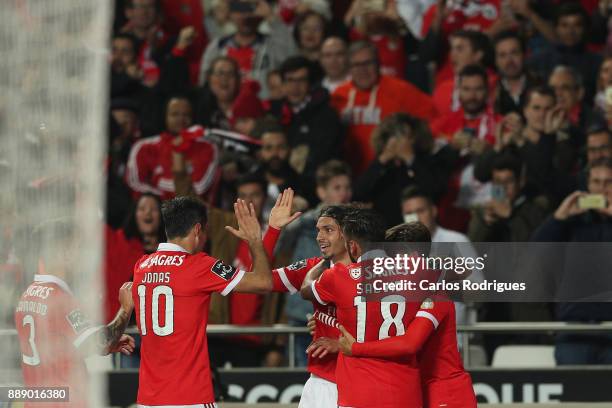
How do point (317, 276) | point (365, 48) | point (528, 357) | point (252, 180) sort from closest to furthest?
point (317, 276) → point (528, 357) → point (252, 180) → point (365, 48)

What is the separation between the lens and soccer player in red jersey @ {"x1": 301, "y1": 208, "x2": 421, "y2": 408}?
5992 mm

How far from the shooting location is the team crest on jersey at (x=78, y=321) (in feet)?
19.8

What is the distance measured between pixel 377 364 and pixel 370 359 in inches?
1.8

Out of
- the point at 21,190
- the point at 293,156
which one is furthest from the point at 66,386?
the point at 293,156

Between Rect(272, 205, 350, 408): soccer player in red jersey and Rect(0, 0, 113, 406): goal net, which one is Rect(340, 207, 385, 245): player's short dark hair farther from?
Rect(0, 0, 113, 406): goal net

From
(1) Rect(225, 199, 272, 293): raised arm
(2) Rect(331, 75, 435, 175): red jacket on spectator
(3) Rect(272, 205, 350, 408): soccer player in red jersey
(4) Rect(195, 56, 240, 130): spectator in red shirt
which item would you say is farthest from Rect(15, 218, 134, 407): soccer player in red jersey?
(4) Rect(195, 56, 240, 130): spectator in red shirt

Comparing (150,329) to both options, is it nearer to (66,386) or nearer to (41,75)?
(66,386)

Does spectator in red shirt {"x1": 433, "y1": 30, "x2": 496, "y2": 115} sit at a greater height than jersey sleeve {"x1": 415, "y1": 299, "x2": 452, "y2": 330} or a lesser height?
greater

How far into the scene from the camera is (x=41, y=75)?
5.69m

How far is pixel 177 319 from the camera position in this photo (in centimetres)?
614

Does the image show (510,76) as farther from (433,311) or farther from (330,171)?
(433,311)

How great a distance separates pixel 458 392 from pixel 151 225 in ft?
11.3

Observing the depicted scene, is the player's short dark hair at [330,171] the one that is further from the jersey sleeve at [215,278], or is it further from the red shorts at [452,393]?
the red shorts at [452,393]

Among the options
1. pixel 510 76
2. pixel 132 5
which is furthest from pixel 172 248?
pixel 132 5
